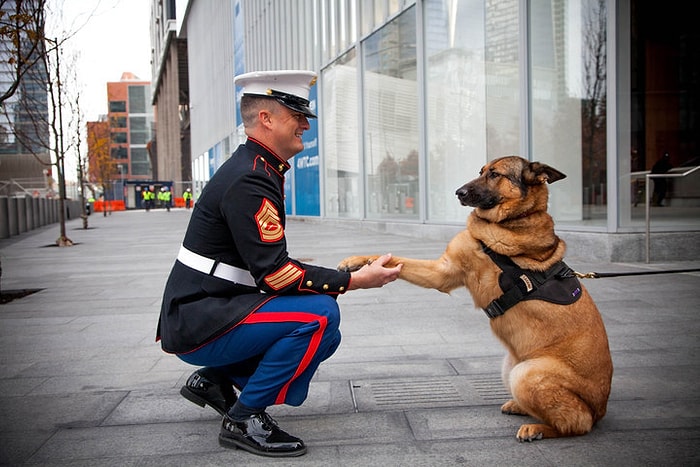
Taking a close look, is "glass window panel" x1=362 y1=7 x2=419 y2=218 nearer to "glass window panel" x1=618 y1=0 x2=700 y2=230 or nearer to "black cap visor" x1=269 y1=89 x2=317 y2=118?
"glass window panel" x1=618 y1=0 x2=700 y2=230

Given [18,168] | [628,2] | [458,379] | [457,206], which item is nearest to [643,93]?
[628,2]

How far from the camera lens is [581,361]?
2992mm

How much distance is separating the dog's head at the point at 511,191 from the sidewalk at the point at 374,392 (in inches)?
46.8

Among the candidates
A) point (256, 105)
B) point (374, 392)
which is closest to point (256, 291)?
point (256, 105)

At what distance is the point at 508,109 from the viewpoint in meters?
12.0

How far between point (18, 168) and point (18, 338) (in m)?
54.7

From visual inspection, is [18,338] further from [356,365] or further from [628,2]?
[628,2]

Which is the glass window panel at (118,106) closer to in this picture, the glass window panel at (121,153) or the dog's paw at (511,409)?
the glass window panel at (121,153)

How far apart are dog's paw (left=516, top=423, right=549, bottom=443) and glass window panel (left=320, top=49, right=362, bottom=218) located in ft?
53.2

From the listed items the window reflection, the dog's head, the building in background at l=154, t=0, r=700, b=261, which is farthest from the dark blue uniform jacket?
the window reflection

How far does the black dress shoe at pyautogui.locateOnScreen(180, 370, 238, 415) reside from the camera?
3.40 meters

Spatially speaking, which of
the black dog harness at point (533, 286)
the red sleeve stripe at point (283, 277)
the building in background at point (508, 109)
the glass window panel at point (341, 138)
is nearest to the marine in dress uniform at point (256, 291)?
the red sleeve stripe at point (283, 277)

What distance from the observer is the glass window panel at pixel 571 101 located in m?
9.67

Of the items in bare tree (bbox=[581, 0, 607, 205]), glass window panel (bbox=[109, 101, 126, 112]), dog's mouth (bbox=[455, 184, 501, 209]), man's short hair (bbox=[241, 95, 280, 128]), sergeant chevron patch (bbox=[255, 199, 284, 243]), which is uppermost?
glass window panel (bbox=[109, 101, 126, 112])
